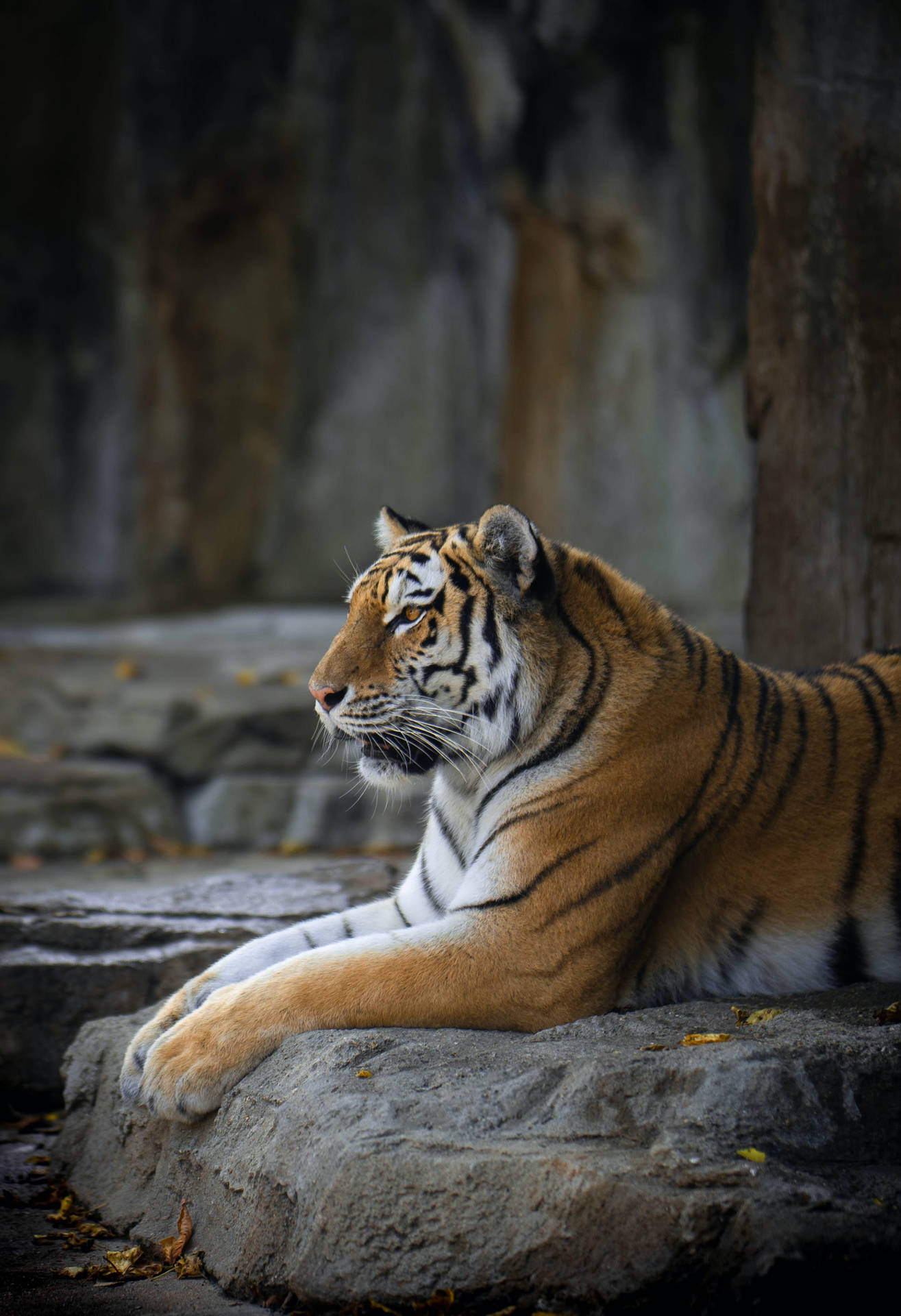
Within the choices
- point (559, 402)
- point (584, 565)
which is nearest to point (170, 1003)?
point (584, 565)

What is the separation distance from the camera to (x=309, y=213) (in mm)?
9273

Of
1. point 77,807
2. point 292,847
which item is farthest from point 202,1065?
point 292,847

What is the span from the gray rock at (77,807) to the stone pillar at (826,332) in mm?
3194

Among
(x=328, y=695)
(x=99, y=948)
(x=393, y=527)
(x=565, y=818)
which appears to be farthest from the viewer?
(x=99, y=948)

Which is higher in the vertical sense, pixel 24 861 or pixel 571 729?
pixel 571 729

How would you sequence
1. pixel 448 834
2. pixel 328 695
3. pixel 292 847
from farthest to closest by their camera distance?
pixel 292 847 < pixel 448 834 < pixel 328 695

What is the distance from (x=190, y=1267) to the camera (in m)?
2.17

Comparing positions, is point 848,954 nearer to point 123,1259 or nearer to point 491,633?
point 491,633

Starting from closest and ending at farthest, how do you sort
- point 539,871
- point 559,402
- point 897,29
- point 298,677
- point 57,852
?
point 539,871, point 897,29, point 57,852, point 298,677, point 559,402

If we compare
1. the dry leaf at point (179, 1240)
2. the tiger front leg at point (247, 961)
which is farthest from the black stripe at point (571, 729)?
the dry leaf at point (179, 1240)

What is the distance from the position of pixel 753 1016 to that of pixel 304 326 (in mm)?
7984

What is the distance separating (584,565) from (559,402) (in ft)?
20.6

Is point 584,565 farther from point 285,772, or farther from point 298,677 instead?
point 298,677

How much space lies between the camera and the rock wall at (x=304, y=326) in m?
8.49
